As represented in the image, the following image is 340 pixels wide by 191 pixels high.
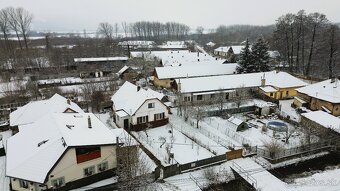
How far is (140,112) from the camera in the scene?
28078 mm

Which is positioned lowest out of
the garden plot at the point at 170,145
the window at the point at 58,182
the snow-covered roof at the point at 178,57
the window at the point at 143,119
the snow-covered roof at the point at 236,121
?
the garden plot at the point at 170,145

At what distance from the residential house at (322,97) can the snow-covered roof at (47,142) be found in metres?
27.4

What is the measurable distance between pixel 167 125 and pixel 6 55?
54.4 m

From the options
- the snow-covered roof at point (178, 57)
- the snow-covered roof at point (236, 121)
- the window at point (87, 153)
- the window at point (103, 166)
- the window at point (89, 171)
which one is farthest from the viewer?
the snow-covered roof at point (178, 57)

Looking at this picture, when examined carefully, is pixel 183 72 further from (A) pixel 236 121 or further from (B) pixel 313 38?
(B) pixel 313 38

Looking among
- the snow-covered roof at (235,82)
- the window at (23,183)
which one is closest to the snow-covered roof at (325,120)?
the snow-covered roof at (235,82)

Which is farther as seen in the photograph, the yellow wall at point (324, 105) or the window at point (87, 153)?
the yellow wall at point (324, 105)

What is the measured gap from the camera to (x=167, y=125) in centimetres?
2966

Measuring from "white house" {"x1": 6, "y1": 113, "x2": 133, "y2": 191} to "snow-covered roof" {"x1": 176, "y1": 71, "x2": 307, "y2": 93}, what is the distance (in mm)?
20216

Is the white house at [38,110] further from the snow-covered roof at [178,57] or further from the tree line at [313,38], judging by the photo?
the tree line at [313,38]

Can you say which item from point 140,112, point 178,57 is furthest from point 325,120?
point 178,57

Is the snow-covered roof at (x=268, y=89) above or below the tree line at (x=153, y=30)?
below

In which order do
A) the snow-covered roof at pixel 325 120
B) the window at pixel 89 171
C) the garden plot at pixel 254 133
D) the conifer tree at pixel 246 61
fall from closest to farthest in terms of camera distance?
1. the window at pixel 89 171
2. the snow-covered roof at pixel 325 120
3. the garden plot at pixel 254 133
4. the conifer tree at pixel 246 61

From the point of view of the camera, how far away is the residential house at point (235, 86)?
1491 inches
